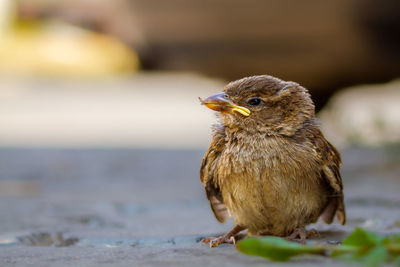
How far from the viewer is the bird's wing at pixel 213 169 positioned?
2754 millimetres

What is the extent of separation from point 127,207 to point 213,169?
1.31 m

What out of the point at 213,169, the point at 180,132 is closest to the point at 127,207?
the point at 213,169

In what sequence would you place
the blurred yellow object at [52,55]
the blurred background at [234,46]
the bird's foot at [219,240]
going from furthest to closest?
the blurred yellow object at [52,55]
the blurred background at [234,46]
the bird's foot at [219,240]

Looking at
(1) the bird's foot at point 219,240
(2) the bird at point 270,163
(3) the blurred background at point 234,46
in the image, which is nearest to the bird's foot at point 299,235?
(2) the bird at point 270,163

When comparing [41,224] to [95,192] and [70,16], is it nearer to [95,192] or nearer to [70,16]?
[95,192]

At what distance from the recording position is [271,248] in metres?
1.80

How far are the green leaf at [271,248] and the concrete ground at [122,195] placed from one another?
13cm

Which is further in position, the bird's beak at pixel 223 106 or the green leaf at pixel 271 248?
the bird's beak at pixel 223 106

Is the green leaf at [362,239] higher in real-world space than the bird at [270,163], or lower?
lower

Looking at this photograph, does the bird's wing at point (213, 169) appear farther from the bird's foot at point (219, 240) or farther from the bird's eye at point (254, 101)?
the bird's foot at point (219, 240)

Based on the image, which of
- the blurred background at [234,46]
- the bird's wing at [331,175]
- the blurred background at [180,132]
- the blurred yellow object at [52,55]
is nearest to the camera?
the bird's wing at [331,175]

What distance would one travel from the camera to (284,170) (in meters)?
2.48

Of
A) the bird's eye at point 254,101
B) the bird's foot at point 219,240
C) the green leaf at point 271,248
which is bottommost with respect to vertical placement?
the green leaf at point 271,248

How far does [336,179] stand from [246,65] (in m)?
3.62
